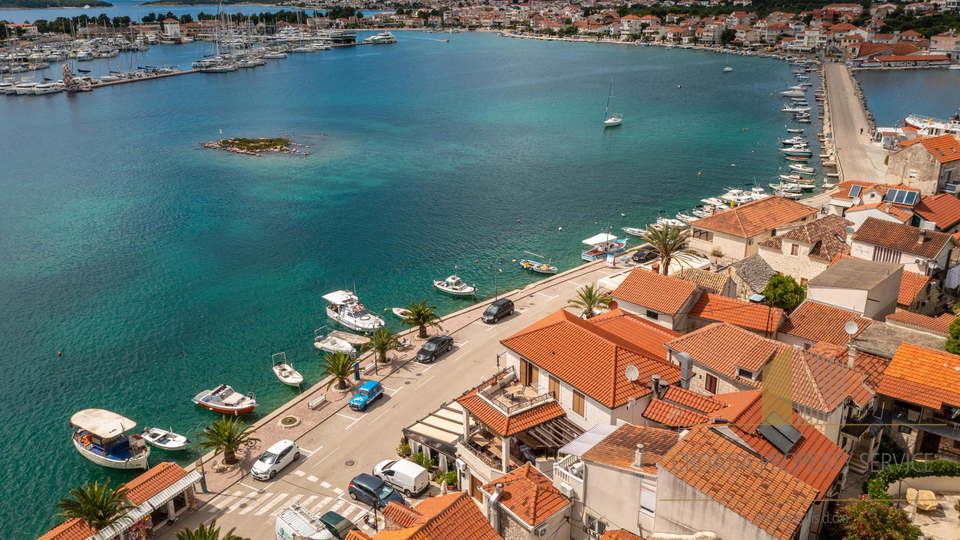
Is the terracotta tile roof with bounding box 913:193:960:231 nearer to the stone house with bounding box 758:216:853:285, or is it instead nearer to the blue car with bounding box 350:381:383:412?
the stone house with bounding box 758:216:853:285

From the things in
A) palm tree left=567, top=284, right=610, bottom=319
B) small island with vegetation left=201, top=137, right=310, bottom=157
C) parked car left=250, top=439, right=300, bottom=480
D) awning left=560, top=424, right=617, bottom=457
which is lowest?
parked car left=250, top=439, right=300, bottom=480

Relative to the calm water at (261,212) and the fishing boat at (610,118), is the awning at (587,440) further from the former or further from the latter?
the fishing boat at (610,118)

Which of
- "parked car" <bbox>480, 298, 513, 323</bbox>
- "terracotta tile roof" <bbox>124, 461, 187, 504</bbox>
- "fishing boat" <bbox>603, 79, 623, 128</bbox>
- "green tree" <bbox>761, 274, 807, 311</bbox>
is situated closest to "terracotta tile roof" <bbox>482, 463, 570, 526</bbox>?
"terracotta tile roof" <bbox>124, 461, 187, 504</bbox>

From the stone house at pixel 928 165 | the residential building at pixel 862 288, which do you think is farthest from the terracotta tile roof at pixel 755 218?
the residential building at pixel 862 288

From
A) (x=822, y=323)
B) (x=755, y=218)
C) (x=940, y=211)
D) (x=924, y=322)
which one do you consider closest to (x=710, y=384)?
(x=822, y=323)

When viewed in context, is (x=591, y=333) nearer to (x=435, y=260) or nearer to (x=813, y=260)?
(x=813, y=260)

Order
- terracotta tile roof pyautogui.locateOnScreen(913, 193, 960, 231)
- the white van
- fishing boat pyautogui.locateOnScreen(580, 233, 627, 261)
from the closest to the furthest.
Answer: the white van < terracotta tile roof pyautogui.locateOnScreen(913, 193, 960, 231) < fishing boat pyautogui.locateOnScreen(580, 233, 627, 261)
